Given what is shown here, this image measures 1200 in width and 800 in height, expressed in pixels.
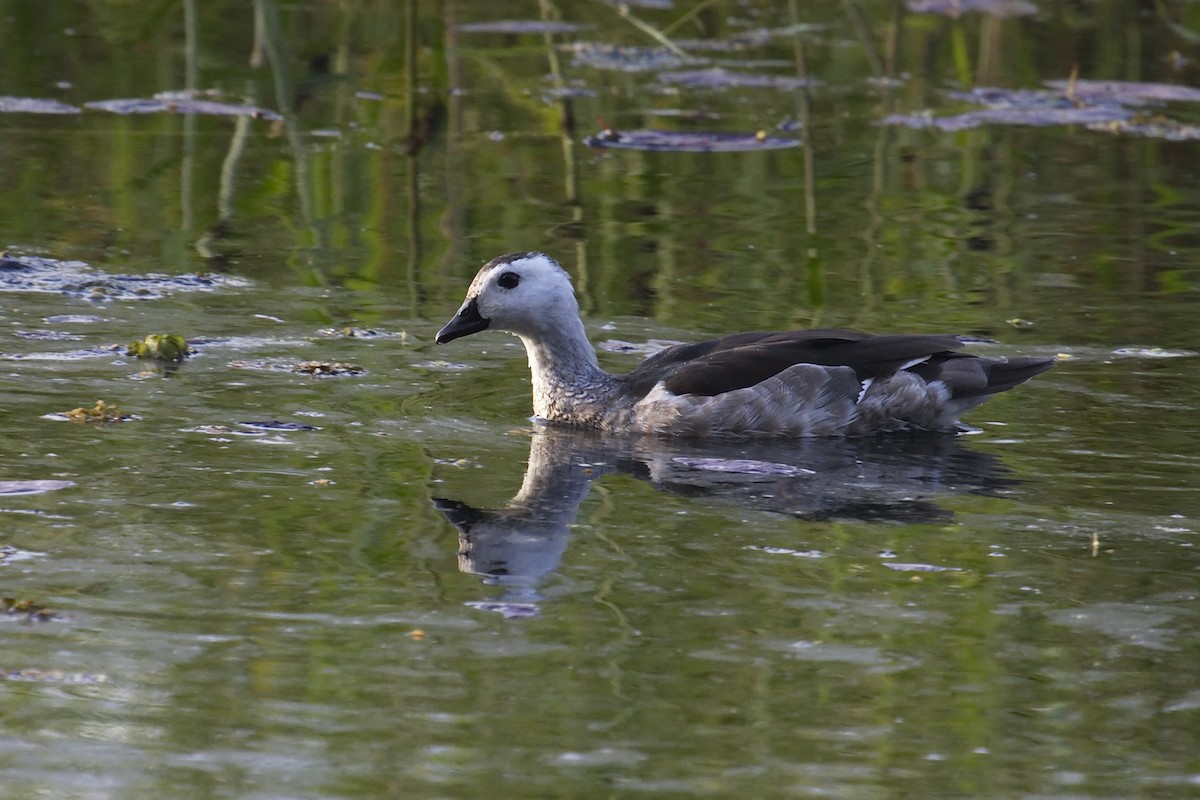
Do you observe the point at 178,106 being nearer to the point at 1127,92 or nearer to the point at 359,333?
the point at 359,333

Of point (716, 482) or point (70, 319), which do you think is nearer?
point (716, 482)

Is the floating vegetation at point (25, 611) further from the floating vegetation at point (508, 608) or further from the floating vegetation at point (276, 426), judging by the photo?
the floating vegetation at point (276, 426)

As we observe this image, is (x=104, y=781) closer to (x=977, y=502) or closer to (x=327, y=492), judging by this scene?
(x=327, y=492)

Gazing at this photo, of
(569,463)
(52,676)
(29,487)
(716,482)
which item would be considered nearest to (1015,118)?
(569,463)

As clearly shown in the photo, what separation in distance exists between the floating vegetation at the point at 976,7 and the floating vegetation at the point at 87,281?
36.6ft

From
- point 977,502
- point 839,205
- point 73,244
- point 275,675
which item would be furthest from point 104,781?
point 839,205

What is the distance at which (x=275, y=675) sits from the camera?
530cm

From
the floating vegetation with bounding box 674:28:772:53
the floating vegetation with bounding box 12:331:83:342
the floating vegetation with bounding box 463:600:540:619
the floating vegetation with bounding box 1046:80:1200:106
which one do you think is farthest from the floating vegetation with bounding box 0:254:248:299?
the floating vegetation with bounding box 674:28:772:53

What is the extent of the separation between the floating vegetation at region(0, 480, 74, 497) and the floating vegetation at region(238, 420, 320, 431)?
1.10 meters

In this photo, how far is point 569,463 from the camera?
8.00 meters

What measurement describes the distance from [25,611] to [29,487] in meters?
1.32

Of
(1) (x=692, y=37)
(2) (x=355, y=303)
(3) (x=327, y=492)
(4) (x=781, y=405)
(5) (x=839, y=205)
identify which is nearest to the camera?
(3) (x=327, y=492)

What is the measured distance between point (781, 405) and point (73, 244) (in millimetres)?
4644

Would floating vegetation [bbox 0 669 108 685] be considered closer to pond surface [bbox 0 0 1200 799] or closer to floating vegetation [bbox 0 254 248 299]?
pond surface [bbox 0 0 1200 799]
